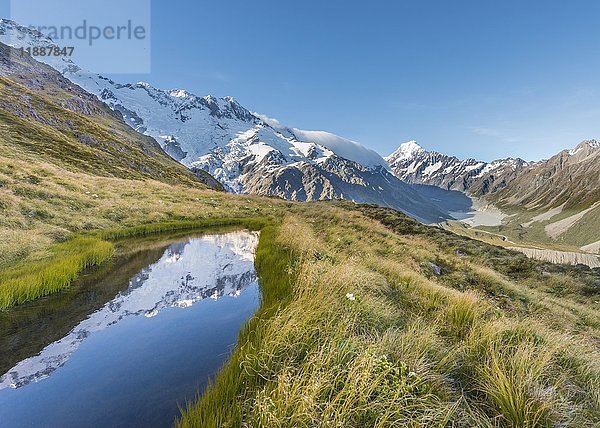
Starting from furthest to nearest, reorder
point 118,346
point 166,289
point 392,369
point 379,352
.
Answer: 1. point 166,289
2. point 118,346
3. point 379,352
4. point 392,369

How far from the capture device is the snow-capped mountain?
24.2ft

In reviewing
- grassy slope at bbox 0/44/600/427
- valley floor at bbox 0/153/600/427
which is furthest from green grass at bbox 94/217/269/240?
valley floor at bbox 0/153/600/427

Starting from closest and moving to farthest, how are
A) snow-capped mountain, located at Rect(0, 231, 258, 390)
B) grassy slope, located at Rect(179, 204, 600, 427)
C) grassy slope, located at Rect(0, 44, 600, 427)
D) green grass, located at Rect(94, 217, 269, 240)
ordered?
Answer: grassy slope, located at Rect(179, 204, 600, 427), grassy slope, located at Rect(0, 44, 600, 427), snow-capped mountain, located at Rect(0, 231, 258, 390), green grass, located at Rect(94, 217, 269, 240)

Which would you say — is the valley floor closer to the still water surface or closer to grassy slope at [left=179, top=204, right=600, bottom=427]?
grassy slope at [left=179, top=204, right=600, bottom=427]

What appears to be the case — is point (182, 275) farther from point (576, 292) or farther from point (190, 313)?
point (576, 292)

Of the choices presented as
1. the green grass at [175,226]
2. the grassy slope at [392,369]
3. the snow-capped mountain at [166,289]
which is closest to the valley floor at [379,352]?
the grassy slope at [392,369]

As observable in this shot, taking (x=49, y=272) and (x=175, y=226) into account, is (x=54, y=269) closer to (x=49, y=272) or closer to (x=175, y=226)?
(x=49, y=272)

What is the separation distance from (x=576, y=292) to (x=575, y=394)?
2406 centimetres

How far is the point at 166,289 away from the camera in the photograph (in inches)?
516

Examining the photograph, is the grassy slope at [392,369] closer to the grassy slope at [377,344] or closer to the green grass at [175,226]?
the grassy slope at [377,344]

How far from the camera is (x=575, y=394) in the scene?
222 inches

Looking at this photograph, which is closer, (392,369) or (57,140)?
(392,369)

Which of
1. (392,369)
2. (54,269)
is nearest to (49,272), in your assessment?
(54,269)

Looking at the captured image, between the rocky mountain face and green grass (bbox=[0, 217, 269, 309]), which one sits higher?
the rocky mountain face
